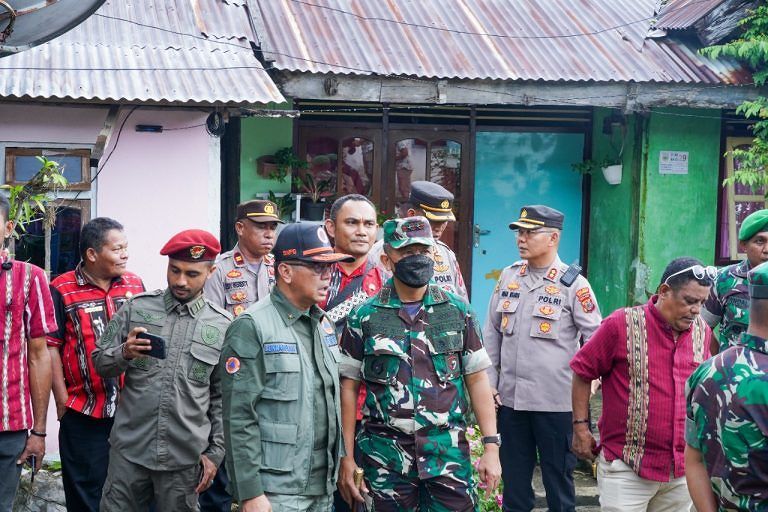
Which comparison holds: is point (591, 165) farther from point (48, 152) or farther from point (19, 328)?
point (19, 328)

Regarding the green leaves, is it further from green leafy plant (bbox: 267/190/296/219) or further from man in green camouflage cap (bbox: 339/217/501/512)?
green leafy plant (bbox: 267/190/296/219)

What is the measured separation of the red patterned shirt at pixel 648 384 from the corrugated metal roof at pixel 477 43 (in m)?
4.51

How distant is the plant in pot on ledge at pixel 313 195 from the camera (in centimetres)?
968

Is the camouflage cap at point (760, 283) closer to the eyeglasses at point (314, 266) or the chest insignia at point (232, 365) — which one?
the eyeglasses at point (314, 266)

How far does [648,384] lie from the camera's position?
484cm

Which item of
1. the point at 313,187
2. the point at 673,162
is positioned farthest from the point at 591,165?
the point at 313,187

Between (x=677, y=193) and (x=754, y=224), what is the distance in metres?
5.11

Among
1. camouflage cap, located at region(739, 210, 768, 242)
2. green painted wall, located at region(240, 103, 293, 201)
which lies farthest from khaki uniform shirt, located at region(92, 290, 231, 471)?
green painted wall, located at region(240, 103, 293, 201)

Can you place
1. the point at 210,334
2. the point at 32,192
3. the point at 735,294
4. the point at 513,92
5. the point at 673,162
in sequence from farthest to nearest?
1. the point at 673,162
2. the point at 513,92
3. the point at 32,192
4. the point at 735,294
5. the point at 210,334

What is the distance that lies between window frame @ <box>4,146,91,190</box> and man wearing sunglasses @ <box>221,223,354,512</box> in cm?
400

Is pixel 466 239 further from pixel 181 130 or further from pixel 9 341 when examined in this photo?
pixel 9 341

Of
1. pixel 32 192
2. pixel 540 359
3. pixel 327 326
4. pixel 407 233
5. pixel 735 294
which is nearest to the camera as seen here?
pixel 327 326

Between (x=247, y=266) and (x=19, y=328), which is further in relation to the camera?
(x=247, y=266)

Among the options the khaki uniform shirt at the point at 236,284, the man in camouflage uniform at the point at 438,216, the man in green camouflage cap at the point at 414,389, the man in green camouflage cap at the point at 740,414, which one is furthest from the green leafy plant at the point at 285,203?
the man in green camouflage cap at the point at 740,414
